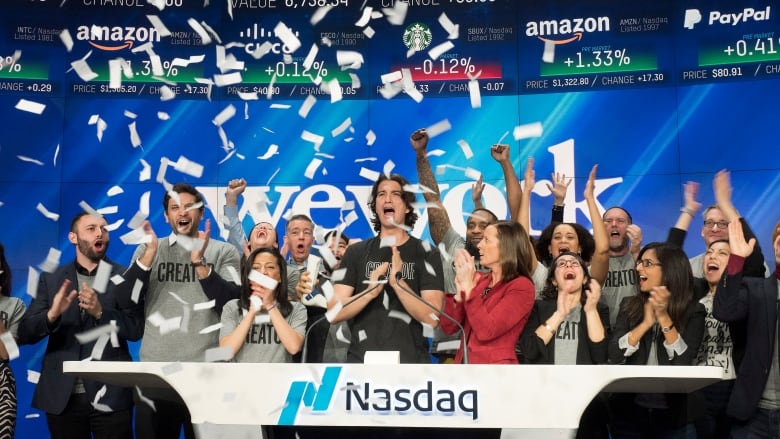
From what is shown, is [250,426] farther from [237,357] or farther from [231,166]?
[231,166]

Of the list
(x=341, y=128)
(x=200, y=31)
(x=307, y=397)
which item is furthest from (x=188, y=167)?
(x=307, y=397)

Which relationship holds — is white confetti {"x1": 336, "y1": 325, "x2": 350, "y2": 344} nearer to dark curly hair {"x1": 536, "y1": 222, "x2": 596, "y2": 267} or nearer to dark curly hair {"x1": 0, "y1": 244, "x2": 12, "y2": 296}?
dark curly hair {"x1": 536, "y1": 222, "x2": 596, "y2": 267}

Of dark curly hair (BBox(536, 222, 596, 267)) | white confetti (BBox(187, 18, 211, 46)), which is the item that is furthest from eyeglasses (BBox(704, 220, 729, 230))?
white confetti (BBox(187, 18, 211, 46))

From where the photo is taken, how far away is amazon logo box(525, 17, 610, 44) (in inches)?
239

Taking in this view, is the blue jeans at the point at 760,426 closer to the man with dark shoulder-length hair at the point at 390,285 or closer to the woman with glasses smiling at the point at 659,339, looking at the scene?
the woman with glasses smiling at the point at 659,339

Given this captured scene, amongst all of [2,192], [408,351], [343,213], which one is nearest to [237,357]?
[408,351]

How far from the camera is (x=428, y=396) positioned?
2484mm

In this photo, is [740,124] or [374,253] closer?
[374,253]

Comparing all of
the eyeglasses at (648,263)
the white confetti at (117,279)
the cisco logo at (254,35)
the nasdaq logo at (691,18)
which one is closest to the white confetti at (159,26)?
the cisco logo at (254,35)

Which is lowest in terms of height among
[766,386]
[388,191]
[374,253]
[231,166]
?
[766,386]

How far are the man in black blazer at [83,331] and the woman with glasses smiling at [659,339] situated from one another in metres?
2.04

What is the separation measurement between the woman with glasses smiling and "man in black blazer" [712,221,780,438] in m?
0.13

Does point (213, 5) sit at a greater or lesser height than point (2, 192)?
greater

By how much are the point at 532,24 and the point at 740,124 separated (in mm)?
1505
